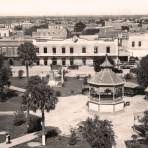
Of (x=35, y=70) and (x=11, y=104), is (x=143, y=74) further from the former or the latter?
(x=35, y=70)

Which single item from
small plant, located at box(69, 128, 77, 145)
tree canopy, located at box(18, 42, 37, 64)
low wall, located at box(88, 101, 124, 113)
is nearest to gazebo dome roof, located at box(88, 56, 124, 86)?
low wall, located at box(88, 101, 124, 113)

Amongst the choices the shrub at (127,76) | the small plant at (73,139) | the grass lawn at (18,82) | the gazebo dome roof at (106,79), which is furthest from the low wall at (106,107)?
the shrub at (127,76)

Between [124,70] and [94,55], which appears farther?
[94,55]

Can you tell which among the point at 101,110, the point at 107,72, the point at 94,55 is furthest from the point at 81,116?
the point at 94,55

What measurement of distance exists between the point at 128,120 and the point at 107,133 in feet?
52.5

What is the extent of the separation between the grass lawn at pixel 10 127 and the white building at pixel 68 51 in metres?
42.6

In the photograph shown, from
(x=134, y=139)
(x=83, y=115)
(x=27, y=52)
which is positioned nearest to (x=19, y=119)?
(x=83, y=115)

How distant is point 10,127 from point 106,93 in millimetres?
13523

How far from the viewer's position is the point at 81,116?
188 feet

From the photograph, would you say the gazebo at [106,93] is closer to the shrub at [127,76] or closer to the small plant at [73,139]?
the small plant at [73,139]

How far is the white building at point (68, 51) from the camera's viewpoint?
98.7 metres

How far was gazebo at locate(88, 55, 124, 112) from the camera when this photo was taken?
58500mm

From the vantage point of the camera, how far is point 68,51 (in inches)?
3917

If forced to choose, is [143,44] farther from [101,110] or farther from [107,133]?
[107,133]
